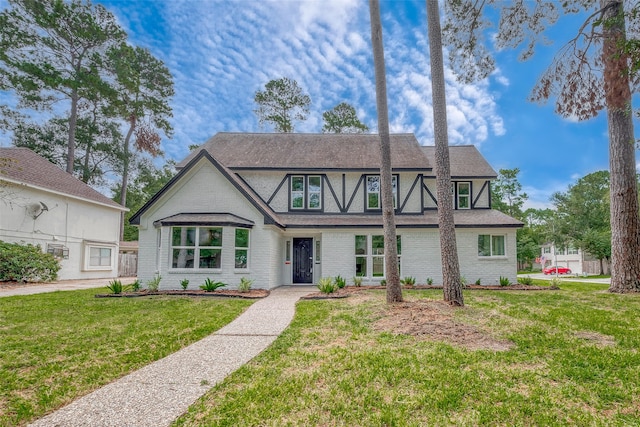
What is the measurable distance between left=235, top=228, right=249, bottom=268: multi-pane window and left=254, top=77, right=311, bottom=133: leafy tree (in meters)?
18.7

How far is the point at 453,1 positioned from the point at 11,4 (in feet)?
89.8

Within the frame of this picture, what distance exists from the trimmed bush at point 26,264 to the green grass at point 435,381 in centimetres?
1644

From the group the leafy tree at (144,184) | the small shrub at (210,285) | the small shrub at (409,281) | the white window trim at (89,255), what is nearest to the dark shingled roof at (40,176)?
the white window trim at (89,255)

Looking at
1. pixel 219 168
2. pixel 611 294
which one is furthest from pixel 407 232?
pixel 219 168

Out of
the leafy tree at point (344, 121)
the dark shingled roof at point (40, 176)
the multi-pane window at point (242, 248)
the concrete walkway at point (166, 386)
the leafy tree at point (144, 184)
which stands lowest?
the concrete walkway at point (166, 386)

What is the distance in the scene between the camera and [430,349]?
5.16 metres

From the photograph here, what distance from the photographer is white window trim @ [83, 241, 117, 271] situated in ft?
66.4

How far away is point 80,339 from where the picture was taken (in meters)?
6.00

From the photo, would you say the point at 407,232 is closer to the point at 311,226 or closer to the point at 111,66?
the point at 311,226

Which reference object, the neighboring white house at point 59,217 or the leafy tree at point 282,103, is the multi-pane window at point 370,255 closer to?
the neighboring white house at point 59,217

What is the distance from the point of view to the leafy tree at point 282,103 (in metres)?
29.7

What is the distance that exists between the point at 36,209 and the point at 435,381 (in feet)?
70.0

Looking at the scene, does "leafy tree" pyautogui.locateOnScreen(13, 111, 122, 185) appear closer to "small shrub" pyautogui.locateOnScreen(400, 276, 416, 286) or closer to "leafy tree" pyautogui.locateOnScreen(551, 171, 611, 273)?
"small shrub" pyautogui.locateOnScreen(400, 276, 416, 286)

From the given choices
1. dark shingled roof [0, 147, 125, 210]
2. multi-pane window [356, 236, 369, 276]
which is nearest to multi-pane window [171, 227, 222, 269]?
multi-pane window [356, 236, 369, 276]
